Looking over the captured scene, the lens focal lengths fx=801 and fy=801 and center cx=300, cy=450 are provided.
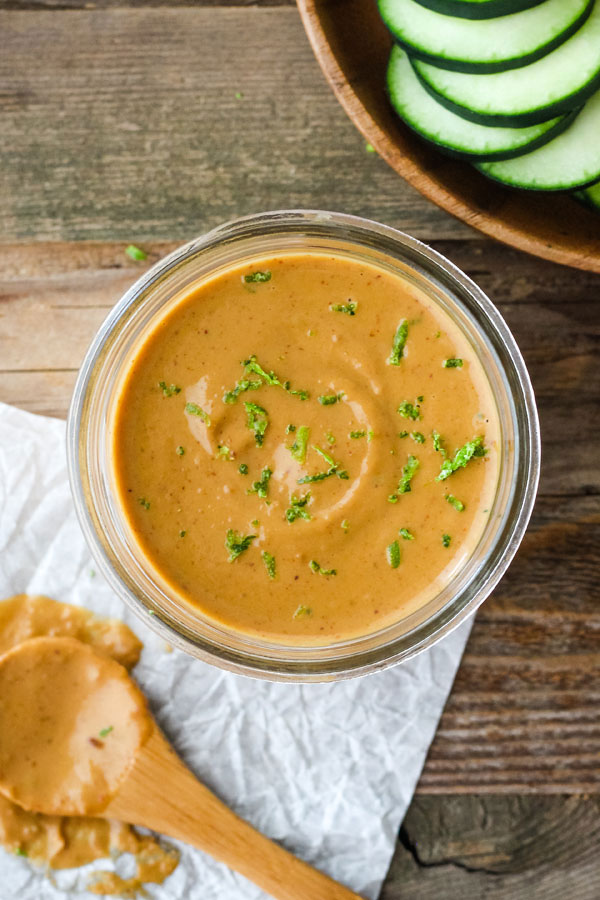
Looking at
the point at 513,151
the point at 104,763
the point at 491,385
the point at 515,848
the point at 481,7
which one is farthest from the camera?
the point at 515,848

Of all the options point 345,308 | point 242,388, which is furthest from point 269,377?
point 345,308

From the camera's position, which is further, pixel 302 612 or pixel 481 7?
pixel 302 612

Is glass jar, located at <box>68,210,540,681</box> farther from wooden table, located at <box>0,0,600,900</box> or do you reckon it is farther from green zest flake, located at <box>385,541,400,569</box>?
wooden table, located at <box>0,0,600,900</box>

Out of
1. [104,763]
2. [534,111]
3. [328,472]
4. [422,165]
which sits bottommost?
[104,763]

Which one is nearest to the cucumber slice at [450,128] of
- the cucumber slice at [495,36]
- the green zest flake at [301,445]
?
the cucumber slice at [495,36]

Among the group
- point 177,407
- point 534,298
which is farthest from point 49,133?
point 534,298

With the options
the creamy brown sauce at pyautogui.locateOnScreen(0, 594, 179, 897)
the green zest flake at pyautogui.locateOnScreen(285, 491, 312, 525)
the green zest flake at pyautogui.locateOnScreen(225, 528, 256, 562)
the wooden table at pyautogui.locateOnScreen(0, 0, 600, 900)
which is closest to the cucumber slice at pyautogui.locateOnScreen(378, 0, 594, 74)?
the wooden table at pyautogui.locateOnScreen(0, 0, 600, 900)

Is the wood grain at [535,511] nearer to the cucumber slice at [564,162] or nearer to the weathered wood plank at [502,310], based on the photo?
the weathered wood plank at [502,310]

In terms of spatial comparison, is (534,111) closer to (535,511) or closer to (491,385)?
(491,385)

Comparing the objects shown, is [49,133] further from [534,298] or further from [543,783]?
[543,783]
